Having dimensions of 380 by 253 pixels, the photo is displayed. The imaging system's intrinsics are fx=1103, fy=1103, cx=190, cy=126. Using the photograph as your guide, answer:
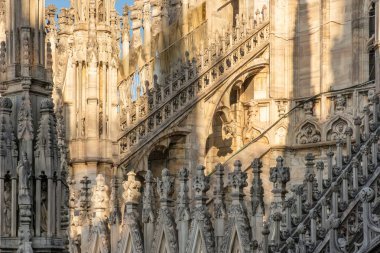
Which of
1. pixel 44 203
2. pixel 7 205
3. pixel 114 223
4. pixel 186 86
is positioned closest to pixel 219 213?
pixel 114 223

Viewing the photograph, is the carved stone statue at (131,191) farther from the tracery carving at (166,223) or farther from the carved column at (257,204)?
the carved column at (257,204)

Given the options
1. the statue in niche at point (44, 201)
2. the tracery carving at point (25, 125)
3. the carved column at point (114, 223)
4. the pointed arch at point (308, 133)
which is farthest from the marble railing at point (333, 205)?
the pointed arch at point (308, 133)

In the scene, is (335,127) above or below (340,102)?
below

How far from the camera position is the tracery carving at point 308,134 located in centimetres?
2061

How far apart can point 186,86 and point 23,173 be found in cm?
1226

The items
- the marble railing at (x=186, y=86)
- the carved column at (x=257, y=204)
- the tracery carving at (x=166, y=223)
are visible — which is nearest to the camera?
the tracery carving at (x=166, y=223)

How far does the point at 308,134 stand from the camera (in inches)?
819

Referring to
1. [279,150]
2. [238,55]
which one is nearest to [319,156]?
[279,150]

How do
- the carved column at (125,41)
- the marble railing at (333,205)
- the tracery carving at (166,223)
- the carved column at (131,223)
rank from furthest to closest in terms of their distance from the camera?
the carved column at (125,41)
the carved column at (131,223)
the tracery carving at (166,223)
the marble railing at (333,205)

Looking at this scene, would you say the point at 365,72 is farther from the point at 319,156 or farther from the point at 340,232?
the point at 340,232

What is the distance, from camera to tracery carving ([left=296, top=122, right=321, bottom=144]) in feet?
67.6

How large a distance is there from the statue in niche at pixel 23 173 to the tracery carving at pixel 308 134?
12.1m

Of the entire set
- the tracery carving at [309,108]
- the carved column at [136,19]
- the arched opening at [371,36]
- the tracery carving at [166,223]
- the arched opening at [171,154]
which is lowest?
the tracery carving at [166,223]

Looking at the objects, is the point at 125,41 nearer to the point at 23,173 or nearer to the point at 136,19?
the point at 136,19
